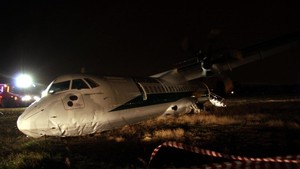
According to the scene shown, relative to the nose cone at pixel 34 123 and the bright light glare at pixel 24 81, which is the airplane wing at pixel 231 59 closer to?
the nose cone at pixel 34 123

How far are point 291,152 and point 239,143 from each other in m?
2.16

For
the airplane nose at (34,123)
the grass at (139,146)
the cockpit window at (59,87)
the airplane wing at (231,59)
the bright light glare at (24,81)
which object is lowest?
the grass at (139,146)

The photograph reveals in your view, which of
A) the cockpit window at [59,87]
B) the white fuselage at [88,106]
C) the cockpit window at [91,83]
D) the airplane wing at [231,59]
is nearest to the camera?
the white fuselage at [88,106]

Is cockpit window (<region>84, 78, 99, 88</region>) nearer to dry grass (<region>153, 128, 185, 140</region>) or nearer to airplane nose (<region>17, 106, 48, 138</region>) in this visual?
airplane nose (<region>17, 106, 48, 138</region>)

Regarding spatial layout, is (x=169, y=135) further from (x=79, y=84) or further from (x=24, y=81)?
(x=24, y=81)

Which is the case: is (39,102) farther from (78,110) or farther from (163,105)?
(163,105)

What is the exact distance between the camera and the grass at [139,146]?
9539 millimetres

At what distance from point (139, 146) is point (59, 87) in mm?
4193

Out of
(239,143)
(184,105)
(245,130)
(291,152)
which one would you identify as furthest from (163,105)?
(291,152)

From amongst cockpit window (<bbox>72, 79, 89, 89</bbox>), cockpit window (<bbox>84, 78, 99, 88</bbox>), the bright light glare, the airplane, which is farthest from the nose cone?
the bright light glare

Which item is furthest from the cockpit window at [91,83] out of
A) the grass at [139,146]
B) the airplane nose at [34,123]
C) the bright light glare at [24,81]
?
the bright light glare at [24,81]

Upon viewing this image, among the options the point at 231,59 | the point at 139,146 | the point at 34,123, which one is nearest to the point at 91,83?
the point at 34,123

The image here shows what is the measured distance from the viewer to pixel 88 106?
41.5 feet

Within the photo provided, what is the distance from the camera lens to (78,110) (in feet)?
40.2
